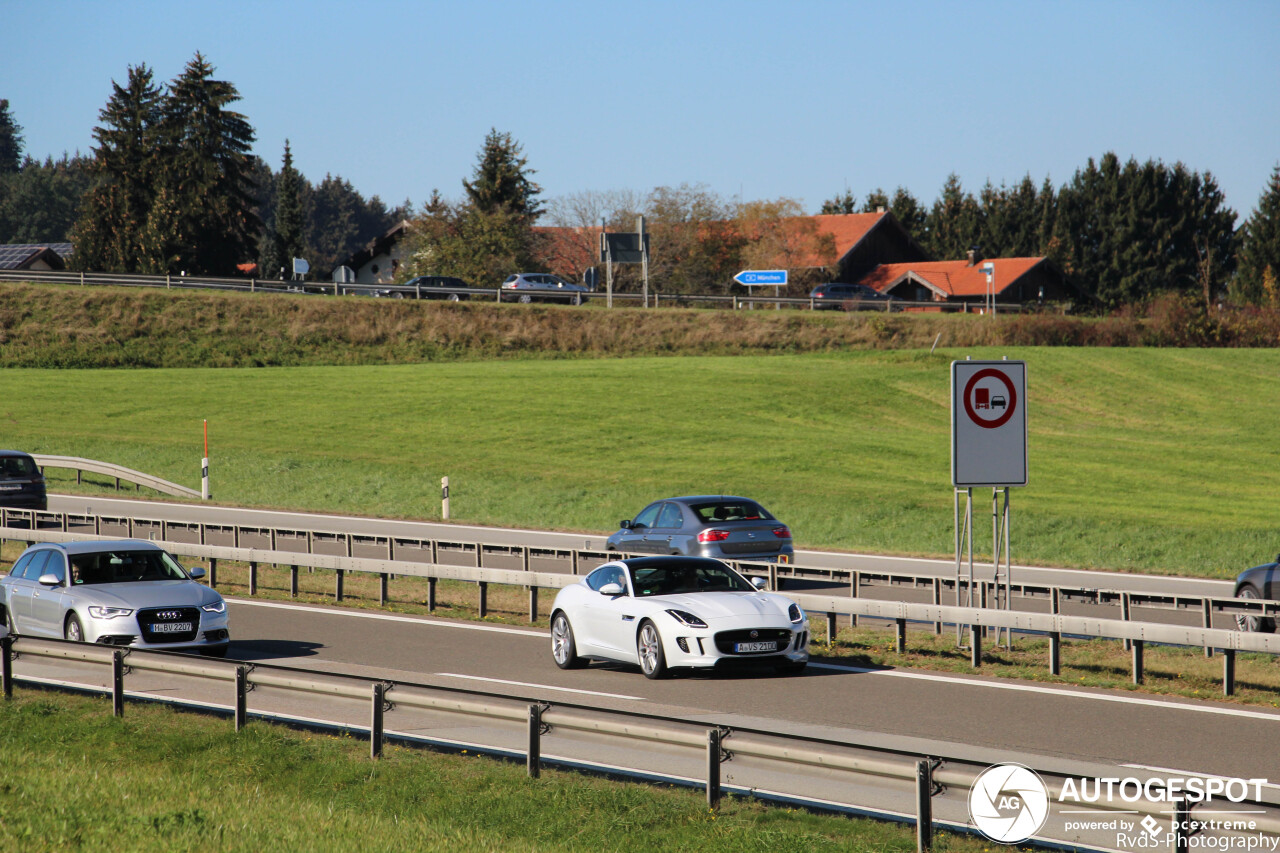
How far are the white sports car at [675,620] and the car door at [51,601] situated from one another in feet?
18.2

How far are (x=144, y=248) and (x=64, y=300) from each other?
23359mm

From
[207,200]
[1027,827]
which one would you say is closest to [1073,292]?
[207,200]

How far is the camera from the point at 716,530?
20.1 m

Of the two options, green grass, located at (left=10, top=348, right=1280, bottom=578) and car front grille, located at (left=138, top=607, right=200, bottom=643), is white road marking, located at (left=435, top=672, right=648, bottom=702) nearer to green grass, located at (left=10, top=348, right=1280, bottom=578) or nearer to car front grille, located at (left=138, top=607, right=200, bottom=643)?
car front grille, located at (left=138, top=607, right=200, bottom=643)

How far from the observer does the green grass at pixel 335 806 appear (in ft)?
23.6

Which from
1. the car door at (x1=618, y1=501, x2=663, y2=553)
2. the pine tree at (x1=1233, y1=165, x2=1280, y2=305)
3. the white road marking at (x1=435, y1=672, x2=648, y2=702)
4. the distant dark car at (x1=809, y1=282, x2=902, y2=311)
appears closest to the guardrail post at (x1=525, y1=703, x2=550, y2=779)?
the white road marking at (x1=435, y1=672, x2=648, y2=702)

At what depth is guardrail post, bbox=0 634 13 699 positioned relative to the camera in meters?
12.2

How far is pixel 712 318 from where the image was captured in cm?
6962

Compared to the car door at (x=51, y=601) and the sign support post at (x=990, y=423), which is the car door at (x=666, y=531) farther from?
the car door at (x=51, y=601)

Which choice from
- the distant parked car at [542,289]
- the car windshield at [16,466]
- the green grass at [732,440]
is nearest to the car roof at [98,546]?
the green grass at [732,440]

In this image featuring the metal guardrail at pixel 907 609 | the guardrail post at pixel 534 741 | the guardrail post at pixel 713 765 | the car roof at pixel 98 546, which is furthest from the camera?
the car roof at pixel 98 546

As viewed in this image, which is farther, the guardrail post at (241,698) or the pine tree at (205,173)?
the pine tree at (205,173)

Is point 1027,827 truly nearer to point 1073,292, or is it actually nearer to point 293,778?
point 293,778

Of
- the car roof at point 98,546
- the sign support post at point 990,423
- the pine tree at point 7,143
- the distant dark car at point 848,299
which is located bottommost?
the car roof at point 98,546
